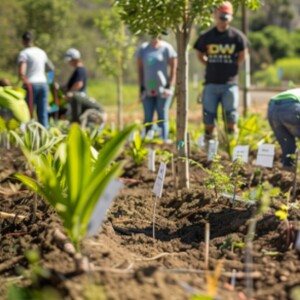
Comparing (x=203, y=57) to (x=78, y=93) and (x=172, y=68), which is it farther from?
(x=78, y=93)

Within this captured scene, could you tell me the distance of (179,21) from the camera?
457 cm

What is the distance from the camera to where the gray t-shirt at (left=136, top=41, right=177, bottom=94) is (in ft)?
24.7

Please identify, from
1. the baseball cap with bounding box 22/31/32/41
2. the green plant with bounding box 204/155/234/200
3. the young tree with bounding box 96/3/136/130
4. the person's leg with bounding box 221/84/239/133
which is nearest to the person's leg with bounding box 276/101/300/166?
the green plant with bounding box 204/155/234/200

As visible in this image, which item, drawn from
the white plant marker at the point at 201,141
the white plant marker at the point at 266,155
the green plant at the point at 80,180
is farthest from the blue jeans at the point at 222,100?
the green plant at the point at 80,180

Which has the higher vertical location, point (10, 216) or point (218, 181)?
point (218, 181)

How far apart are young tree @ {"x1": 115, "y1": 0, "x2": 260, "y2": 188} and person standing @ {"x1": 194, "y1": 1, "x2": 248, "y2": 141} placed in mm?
1859

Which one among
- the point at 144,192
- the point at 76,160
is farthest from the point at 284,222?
the point at 144,192

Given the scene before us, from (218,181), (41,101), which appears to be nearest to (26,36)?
(41,101)

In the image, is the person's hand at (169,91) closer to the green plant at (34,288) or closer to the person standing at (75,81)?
the person standing at (75,81)

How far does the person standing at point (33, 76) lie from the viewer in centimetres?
766

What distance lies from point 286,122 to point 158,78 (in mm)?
2875

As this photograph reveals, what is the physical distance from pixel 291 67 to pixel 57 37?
66.7 feet

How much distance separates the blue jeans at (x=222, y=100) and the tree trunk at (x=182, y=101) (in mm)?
2133


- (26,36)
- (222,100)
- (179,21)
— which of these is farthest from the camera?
(26,36)
